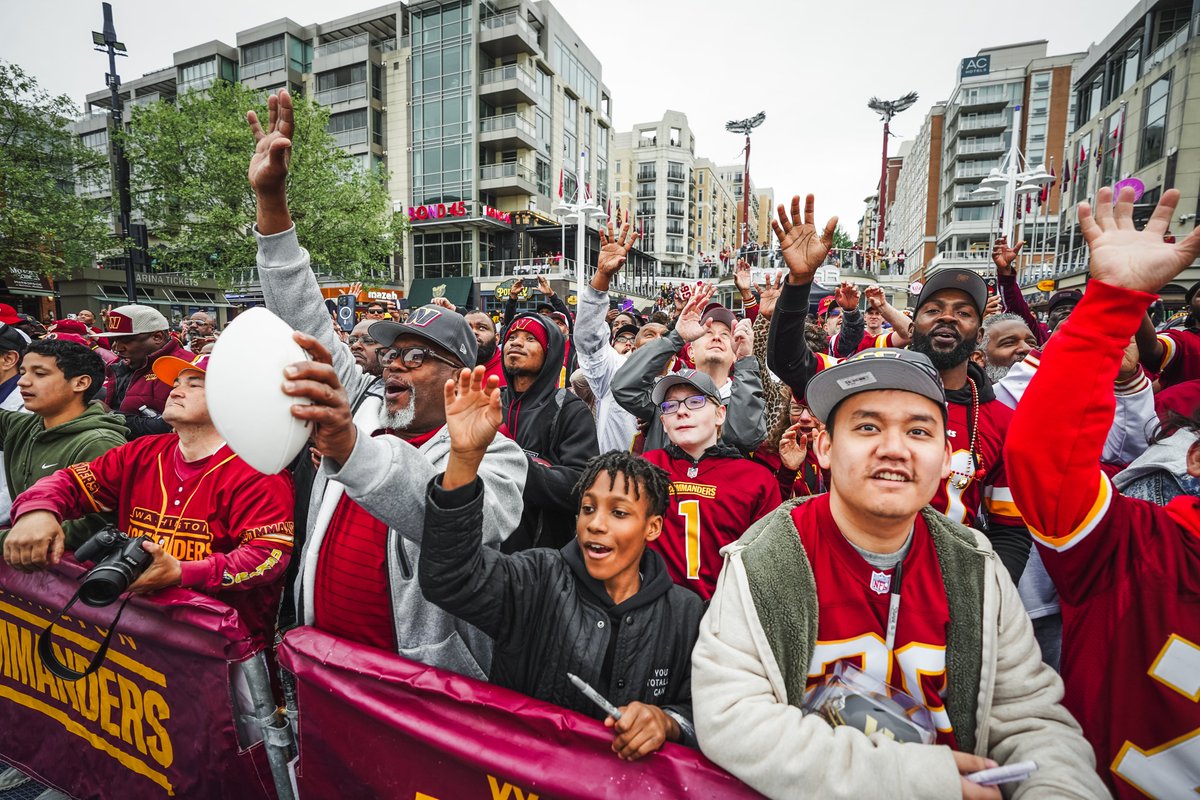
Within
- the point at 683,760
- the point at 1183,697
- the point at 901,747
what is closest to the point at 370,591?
the point at 683,760

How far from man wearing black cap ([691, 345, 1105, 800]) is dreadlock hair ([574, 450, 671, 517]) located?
1.68 ft

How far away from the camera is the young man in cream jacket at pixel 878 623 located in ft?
4.51

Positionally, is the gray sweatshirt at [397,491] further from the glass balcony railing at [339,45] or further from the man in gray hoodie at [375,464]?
the glass balcony railing at [339,45]

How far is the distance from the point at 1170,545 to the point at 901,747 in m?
1.03

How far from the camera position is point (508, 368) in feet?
12.1

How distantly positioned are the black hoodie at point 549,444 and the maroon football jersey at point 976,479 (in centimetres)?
175

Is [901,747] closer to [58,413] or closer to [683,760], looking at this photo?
[683,760]

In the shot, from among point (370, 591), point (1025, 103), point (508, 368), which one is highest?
point (1025, 103)

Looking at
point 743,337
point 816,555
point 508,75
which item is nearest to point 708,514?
point 816,555

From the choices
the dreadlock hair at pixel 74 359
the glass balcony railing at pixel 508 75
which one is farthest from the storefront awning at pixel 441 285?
the dreadlock hair at pixel 74 359

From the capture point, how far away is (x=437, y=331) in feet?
7.86

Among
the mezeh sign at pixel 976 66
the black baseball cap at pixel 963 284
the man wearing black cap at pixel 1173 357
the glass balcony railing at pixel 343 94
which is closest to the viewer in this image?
the black baseball cap at pixel 963 284

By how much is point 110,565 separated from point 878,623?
2.46m

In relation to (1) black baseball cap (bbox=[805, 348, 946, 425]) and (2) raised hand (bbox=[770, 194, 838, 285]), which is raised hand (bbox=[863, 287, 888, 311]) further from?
(1) black baseball cap (bbox=[805, 348, 946, 425])
